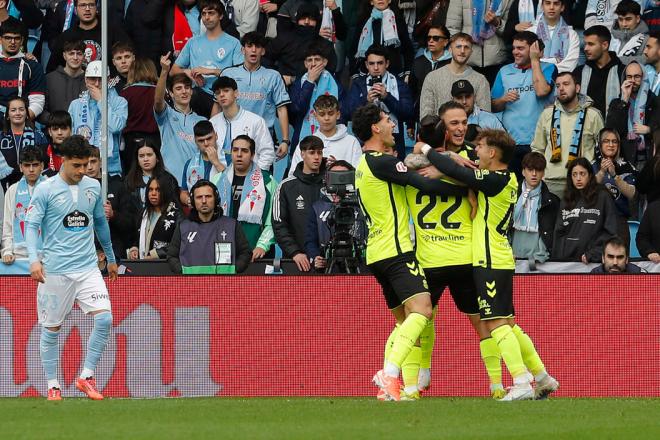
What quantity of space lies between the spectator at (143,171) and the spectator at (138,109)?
947 mm

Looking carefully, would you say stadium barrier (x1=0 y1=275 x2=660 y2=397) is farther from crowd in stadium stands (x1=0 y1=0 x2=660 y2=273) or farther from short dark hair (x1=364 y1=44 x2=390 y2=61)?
short dark hair (x1=364 y1=44 x2=390 y2=61)

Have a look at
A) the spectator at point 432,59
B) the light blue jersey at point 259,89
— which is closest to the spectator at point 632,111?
the spectator at point 432,59

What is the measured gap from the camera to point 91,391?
41.6 feet

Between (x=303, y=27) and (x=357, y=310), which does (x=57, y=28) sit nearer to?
(x=303, y=27)

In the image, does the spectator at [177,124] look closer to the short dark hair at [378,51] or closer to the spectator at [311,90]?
the spectator at [311,90]

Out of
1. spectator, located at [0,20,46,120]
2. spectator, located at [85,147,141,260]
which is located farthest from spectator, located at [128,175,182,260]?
spectator, located at [0,20,46,120]

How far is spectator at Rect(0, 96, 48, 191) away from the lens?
58.4 feet

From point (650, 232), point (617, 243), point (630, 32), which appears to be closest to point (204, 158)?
point (617, 243)

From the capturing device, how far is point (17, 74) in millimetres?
18578

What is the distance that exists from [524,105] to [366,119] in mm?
6900

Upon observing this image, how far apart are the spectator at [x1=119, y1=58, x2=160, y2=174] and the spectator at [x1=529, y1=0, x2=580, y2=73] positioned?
508 cm

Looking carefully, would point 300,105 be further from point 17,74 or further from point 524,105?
point 17,74

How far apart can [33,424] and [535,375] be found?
13.9 feet

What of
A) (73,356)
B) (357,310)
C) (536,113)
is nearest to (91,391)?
(73,356)
